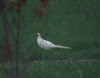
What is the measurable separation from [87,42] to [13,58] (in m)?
7.27

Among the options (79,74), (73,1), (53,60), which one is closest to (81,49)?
(53,60)

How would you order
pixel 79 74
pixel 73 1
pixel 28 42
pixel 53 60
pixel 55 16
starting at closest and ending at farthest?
pixel 79 74 → pixel 53 60 → pixel 28 42 → pixel 55 16 → pixel 73 1

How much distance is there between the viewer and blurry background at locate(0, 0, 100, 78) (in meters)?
5.10

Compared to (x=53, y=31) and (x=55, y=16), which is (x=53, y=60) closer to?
(x=53, y=31)

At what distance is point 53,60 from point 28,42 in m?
1.73

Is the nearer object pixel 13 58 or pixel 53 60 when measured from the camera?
pixel 13 58

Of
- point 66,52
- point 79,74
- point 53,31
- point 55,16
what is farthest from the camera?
point 55,16

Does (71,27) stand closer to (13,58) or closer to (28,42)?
(28,42)

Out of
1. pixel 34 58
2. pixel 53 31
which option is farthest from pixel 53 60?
pixel 53 31

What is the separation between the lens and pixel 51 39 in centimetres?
1311

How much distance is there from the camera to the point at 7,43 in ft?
16.1

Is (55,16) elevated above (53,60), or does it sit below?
above

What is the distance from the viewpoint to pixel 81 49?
39.3 ft

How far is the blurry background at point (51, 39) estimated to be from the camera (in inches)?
201
